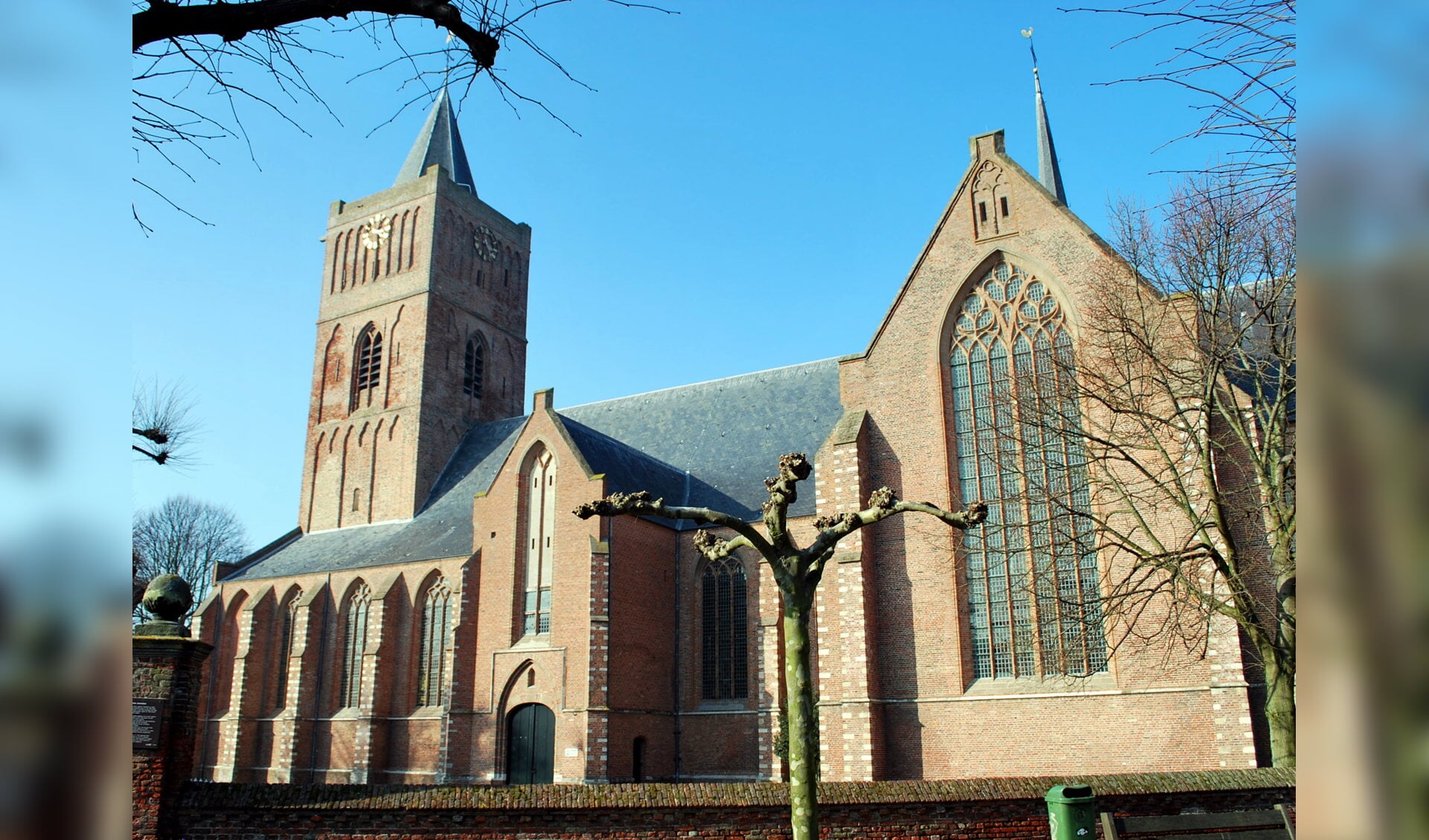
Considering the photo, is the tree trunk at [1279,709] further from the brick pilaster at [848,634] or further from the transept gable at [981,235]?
the transept gable at [981,235]

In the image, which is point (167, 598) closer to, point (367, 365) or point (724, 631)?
point (724, 631)

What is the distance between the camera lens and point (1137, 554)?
14.8m

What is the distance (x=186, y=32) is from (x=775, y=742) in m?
21.3

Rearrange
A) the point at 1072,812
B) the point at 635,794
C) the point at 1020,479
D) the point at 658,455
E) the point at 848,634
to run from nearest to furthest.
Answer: the point at 1072,812, the point at 635,794, the point at 1020,479, the point at 848,634, the point at 658,455

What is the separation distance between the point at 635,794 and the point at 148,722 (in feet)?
19.6

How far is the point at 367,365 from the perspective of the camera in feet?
126

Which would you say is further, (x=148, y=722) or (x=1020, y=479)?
(x=1020, y=479)

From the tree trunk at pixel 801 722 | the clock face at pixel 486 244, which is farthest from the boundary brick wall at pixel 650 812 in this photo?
the clock face at pixel 486 244

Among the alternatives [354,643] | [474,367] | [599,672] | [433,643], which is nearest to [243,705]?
[354,643]

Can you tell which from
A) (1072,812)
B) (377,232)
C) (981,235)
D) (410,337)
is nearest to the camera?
(1072,812)

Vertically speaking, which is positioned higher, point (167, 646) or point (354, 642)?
point (354, 642)

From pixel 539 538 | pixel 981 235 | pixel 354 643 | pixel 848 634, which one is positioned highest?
pixel 981 235
